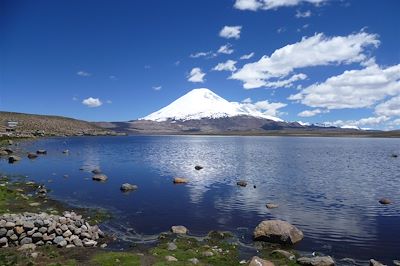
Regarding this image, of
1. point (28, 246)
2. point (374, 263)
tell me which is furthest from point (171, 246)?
point (374, 263)

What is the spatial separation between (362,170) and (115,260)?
251ft

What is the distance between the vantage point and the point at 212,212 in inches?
1809

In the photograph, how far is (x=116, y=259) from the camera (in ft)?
91.2

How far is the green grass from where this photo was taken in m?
27.1

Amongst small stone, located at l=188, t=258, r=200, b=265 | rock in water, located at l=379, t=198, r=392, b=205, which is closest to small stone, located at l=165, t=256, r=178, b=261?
small stone, located at l=188, t=258, r=200, b=265

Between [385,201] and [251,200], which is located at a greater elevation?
[385,201]

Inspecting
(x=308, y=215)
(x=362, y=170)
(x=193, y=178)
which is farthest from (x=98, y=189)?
(x=362, y=170)

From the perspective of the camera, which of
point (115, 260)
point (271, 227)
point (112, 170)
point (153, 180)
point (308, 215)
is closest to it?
point (115, 260)

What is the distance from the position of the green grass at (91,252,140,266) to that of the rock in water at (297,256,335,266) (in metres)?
12.1

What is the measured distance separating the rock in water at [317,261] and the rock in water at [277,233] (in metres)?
4.64

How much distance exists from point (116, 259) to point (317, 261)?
47.8 ft

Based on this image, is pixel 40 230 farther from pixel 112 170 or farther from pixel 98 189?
pixel 112 170

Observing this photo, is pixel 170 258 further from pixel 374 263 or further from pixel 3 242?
pixel 374 263

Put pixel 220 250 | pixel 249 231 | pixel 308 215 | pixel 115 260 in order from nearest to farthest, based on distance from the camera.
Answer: pixel 115 260
pixel 220 250
pixel 249 231
pixel 308 215
